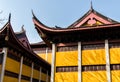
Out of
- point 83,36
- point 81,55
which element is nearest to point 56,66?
point 81,55

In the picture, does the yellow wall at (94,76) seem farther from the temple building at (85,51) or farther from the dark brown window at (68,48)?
the dark brown window at (68,48)

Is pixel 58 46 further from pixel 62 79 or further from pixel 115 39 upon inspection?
pixel 115 39

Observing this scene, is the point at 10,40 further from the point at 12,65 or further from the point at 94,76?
the point at 94,76

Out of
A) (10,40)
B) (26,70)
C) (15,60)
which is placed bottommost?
(26,70)

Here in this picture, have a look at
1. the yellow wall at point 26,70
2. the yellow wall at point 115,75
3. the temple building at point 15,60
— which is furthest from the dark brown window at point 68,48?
the yellow wall at point 26,70

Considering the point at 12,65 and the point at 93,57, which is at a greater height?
the point at 93,57

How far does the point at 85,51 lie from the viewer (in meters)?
20.0

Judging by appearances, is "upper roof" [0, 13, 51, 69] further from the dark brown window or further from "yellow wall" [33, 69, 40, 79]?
the dark brown window

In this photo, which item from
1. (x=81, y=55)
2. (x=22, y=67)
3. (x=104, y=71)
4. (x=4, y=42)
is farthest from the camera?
(x=22, y=67)

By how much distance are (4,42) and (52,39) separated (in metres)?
5.02

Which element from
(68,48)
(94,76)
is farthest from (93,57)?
(68,48)

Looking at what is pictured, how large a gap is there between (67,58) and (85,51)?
1842mm

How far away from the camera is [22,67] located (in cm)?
2469

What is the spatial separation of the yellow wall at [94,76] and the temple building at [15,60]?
8031mm
